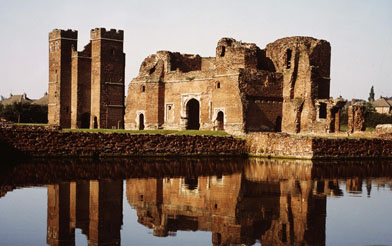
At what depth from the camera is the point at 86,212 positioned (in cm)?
1070

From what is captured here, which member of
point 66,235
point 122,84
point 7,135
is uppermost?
point 122,84

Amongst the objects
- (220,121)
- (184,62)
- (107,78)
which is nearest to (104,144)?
(220,121)

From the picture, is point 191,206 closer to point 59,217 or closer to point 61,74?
point 59,217

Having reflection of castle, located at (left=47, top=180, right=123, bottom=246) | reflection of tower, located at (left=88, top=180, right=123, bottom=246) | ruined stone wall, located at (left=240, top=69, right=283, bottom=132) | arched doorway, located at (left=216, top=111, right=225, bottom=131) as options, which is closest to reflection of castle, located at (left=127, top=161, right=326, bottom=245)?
reflection of tower, located at (left=88, top=180, right=123, bottom=246)

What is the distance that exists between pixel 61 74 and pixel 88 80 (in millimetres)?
2442

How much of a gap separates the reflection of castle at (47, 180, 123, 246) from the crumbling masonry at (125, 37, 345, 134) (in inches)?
818

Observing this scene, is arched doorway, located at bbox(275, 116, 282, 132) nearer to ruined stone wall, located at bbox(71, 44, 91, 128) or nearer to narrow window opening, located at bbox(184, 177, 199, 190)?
ruined stone wall, located at bbox(71, 44, 91, 128)

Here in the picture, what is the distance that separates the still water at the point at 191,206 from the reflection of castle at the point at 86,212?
0.02m

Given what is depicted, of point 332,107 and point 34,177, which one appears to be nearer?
point 34,177

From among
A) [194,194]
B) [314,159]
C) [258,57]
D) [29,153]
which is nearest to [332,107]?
[258,57]

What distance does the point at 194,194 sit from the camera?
13188mm

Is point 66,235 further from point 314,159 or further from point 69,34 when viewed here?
point 69,34

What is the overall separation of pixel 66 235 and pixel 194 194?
15.7 ft

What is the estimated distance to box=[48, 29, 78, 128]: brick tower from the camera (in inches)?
1892
